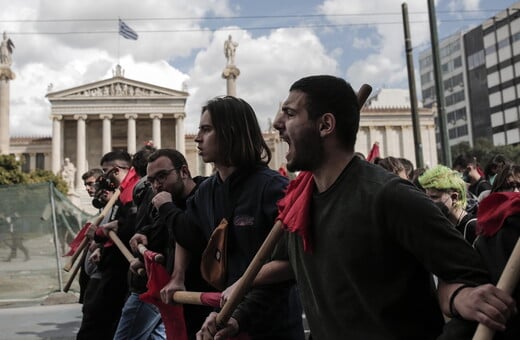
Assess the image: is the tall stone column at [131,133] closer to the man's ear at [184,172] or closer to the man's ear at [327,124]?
the man's ear at [184,172]

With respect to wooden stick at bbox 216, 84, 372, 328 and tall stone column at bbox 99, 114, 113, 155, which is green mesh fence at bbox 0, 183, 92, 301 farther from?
tall stone column at bbox 99, 114, 113, 155

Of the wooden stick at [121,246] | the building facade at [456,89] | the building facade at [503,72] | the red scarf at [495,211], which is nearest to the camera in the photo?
the red scarf at [495,211]

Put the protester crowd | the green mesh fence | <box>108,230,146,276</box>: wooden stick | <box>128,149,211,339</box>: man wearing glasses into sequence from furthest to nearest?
the green mesh fence → <box>108,230,146,276</box>: wooden stick → <box>128,149,211,339</box>: man wearing glasses → the protester crowd

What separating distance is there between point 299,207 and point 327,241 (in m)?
0.19

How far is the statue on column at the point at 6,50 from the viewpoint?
183ft

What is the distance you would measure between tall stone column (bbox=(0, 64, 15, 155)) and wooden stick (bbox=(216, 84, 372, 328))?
2192 inches

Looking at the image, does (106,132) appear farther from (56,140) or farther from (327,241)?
(327,241)

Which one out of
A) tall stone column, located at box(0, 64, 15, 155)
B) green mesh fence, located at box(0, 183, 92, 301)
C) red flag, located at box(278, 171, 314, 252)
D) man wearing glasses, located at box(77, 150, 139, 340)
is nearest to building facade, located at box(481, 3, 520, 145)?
tall stone column, located at box(0, 64, 15, 155)

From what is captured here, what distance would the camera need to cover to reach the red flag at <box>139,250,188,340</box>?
9.97 ft

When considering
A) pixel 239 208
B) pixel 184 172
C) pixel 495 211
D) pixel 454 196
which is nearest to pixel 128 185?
pixel 184 172

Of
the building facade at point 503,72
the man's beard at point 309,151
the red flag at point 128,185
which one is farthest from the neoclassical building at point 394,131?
the man's beard at point 309,151

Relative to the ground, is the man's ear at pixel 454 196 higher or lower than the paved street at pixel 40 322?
higher

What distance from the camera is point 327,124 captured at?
1.85 metres

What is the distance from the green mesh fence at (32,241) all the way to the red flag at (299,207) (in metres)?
9.47
